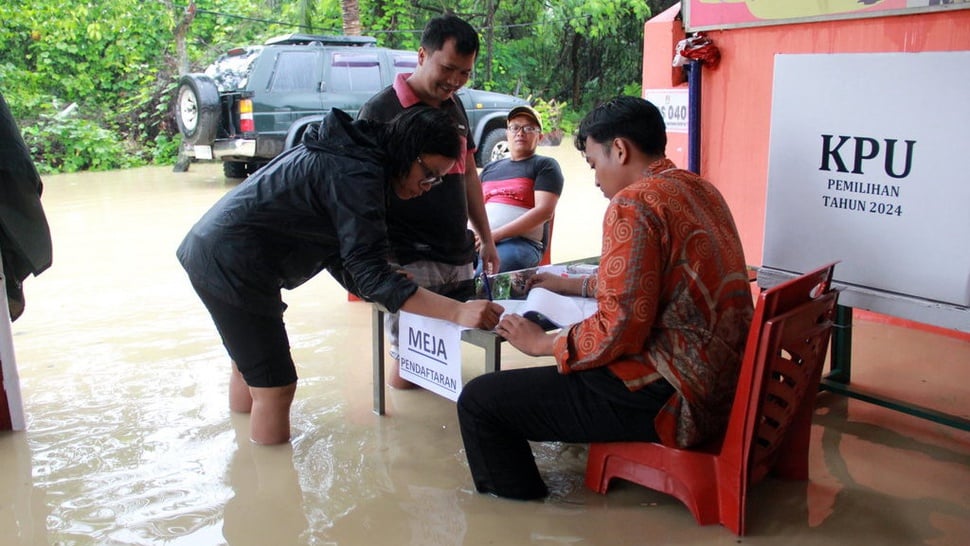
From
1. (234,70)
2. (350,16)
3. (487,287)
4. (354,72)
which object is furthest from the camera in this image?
(350,16)

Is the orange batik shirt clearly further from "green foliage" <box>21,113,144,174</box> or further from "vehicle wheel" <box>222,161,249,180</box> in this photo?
"green foliage" <box>21,113,144,174</box>

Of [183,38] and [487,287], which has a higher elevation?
[183,38]

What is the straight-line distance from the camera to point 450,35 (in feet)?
10.8

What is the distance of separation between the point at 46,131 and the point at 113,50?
8.60 ft

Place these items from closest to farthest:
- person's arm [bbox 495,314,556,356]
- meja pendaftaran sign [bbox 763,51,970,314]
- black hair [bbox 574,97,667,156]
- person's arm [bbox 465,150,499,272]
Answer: black hair [bbox 574,97,667,156] < person's arm [bbox 495,314,556,356] < meja pendaftaran sign [bbox 763,51,970,314] < person's arm [bbox 465,150,499,272]

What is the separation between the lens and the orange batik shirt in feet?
7.70

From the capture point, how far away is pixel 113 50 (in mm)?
14672

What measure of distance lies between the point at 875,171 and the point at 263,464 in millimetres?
2348

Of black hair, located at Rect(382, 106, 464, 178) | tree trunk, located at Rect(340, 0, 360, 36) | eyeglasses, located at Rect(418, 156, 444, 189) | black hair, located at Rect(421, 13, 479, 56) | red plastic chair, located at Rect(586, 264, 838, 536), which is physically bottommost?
red plastic chair, located at Rect(586, 264, 838, 536)

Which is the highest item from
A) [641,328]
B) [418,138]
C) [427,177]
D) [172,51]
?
[172,51]

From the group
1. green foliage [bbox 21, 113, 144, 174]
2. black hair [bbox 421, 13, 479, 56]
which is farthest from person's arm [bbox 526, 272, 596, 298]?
green foliage [bbox 21, 113, 144, 174]

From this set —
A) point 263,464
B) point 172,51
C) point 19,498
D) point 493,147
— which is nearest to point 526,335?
point 263,464

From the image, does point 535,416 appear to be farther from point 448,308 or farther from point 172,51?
point 172,51

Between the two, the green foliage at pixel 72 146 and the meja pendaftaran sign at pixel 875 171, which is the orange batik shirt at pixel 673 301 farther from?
the green foliage at pixel 72 146
